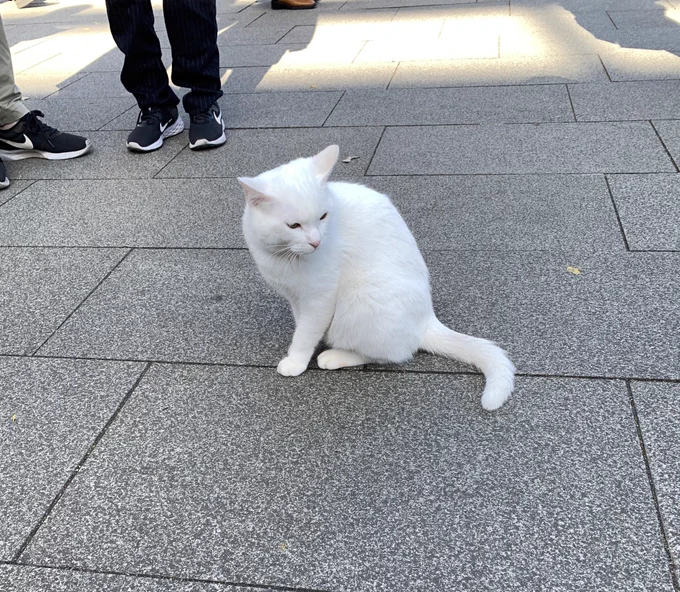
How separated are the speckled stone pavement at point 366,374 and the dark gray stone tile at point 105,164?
0.02 meters

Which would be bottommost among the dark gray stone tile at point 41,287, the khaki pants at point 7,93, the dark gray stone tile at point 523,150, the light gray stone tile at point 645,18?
the dark gray stone tile at point 41,287

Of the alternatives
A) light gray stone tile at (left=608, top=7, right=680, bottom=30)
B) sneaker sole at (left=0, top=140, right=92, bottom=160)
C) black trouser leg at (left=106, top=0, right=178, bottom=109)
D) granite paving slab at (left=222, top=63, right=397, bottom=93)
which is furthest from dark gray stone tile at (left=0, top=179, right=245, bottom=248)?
light gray stone tile at (left=608, top=7, right=680, bottom=30)

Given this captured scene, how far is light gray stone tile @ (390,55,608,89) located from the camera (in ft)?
16.1

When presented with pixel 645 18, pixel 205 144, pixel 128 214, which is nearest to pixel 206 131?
pixel 205 144

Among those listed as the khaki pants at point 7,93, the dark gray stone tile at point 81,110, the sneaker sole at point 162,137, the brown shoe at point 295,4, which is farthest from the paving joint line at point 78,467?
the brown shoe at point 295,4

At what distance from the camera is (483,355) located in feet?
7.10

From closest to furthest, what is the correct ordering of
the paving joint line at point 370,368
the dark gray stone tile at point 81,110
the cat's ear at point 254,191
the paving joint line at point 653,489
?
the paving joint line at point 653,489 < the cat's ear at point 254,191 < the paving joint line at point 370,368 < the dark gray stone tile at point 81,110

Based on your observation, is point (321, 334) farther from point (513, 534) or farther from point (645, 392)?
point (645, 392)

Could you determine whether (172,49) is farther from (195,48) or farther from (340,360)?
(340,360)

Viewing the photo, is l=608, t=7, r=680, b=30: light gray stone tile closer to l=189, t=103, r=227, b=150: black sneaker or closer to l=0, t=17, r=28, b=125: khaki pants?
l=189, t=103, r=227, b=150: black sneaker

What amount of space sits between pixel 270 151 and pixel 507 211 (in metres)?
1.66

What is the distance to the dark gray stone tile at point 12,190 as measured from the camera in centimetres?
387

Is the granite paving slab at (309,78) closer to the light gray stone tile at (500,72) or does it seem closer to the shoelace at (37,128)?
the light gray stone tile at (500,72)

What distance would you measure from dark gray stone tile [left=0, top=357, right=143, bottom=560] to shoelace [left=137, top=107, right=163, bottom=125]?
7.73ft
